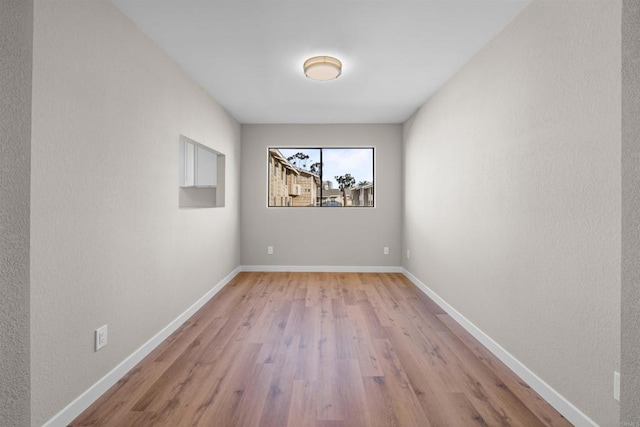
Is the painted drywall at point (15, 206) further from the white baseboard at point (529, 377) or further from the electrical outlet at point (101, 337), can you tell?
the white baseboard at point (529, 377)

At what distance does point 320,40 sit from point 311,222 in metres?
3.03

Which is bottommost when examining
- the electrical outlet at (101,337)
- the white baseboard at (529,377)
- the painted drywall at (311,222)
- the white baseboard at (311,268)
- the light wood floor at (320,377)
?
the light wood floor at (320,377)

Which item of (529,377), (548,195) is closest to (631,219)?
(548,195)

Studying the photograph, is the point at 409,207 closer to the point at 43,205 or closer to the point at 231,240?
the point at 231,240

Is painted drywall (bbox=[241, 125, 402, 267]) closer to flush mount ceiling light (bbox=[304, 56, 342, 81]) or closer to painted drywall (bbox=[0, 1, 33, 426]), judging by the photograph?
flush mount ceiling light (bbox=[304, 56, 342, 81])

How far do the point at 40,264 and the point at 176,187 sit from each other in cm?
146

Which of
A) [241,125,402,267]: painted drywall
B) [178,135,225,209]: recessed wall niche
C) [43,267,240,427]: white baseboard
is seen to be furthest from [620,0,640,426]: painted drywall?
[241,125,402,267]: painted drywall

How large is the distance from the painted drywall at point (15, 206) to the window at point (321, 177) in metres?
3.74

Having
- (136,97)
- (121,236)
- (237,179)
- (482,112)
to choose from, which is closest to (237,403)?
(121,236)

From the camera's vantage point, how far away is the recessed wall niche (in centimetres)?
418

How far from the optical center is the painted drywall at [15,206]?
3.92 ft

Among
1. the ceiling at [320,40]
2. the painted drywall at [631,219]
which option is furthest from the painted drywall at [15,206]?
the painted drywall at [631,219]

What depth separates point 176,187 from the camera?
2770mm

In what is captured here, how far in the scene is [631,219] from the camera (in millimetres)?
739
